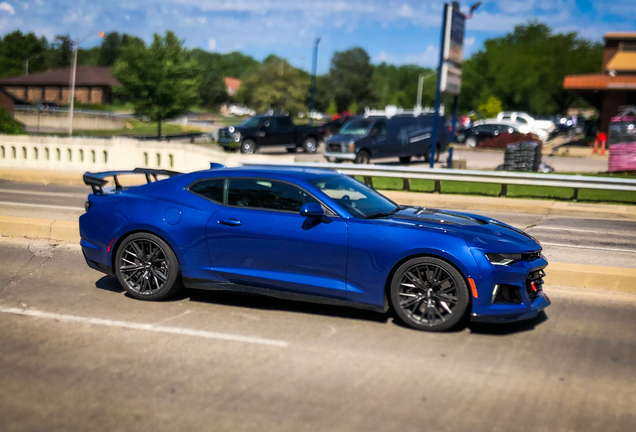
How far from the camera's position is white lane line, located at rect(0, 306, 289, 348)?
5.67 metres

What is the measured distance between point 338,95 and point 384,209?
4679 inches

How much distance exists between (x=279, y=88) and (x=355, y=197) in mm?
86627

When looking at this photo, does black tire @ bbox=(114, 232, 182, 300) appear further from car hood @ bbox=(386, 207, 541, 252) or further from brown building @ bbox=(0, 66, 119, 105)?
brown building @ bbox=(0, 66, 119, 105)

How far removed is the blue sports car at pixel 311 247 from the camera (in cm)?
576

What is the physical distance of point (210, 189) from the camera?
672 centimetres

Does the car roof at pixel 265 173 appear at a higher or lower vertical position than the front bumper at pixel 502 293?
higher

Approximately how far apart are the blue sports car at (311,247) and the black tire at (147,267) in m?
0.01

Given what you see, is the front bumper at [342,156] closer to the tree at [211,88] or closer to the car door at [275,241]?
the car door at [275,241]

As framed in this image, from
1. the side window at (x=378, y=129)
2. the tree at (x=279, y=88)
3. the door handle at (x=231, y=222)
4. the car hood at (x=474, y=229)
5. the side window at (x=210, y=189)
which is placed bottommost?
the door handle at (x=231, y=222)

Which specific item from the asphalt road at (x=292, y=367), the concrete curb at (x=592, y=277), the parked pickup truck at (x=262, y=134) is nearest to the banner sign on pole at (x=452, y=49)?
the parked pickup truck at (x=262, y=134)

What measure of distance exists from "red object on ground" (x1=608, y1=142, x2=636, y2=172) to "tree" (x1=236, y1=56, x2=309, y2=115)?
69109 millimetres

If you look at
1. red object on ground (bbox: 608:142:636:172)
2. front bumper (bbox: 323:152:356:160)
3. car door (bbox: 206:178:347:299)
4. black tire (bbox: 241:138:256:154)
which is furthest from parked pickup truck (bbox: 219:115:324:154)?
car door (bbox: 206:178:347:299)

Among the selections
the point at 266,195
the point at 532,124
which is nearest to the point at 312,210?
the point at 266,195

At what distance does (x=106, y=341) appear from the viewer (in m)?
5.57
